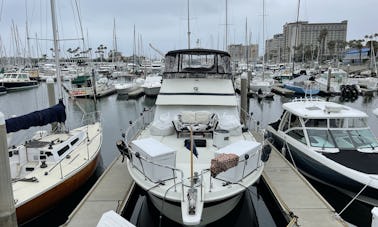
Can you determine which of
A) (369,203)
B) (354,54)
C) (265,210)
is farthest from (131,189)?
(354,54)

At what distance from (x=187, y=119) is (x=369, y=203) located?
600 cm

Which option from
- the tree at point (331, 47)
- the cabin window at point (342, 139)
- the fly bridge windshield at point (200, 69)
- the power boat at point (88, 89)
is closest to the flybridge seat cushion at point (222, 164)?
the cabin window at point (342, 139)

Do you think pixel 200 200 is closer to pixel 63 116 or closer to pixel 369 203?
pixel 369 203

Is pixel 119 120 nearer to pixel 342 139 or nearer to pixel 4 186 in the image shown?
→ pixel 342 139

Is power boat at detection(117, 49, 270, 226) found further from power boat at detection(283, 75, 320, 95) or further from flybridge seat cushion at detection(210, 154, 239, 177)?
power boat at detection(283, 75, 320, 95)

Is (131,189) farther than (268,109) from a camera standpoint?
No

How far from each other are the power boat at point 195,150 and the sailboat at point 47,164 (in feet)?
7.75

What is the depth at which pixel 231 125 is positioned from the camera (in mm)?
9906

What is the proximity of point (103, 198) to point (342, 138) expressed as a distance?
8.24 metres

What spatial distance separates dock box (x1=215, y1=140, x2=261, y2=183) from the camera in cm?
663

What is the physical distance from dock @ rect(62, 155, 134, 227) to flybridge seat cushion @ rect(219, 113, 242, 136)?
3.57 metres

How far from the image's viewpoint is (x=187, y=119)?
995 cm

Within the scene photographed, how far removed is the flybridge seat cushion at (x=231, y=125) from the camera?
32.2 feet

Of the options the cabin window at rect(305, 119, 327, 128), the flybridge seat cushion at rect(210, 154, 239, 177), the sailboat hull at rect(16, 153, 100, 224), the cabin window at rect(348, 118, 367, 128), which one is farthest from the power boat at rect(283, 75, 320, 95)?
the flybridge seat cushion at rect(210, 154, 239, 177)
